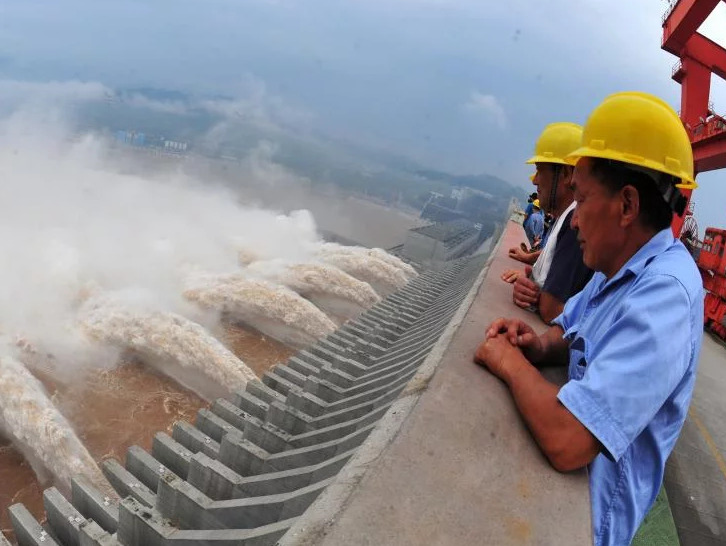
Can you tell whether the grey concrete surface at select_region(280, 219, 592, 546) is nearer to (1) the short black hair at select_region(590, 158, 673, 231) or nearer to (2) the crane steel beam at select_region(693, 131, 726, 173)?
(1) the short black hair at select_region(590, 158, 673, 231)

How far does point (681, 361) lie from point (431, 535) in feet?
3.06

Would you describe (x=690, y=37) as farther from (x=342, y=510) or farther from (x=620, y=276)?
(x=342, y=510)

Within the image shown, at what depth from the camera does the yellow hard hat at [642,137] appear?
1.80 m

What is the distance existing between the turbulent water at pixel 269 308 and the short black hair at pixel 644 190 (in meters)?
11.6

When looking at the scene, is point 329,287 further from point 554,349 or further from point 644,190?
point 644,190

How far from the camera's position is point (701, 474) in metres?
6.85

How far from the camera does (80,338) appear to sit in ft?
36.6

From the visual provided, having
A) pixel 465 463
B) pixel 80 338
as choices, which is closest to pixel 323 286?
pixel 80 338

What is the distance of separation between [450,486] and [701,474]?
7.21m

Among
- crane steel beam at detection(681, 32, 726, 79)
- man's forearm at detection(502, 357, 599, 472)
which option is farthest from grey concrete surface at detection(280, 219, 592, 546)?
crane steel beam at detection(681, 32, 726, 79)

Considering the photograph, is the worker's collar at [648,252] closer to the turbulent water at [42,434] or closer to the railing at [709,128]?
the turbulent water at [42,434]

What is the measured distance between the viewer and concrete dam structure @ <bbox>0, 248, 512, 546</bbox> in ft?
7.12

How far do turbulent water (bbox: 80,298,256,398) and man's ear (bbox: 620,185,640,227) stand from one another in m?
9.02

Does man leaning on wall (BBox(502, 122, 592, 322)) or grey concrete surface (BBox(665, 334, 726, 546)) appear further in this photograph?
grey concrete surface (BBox(665, 334, 726, 546))
